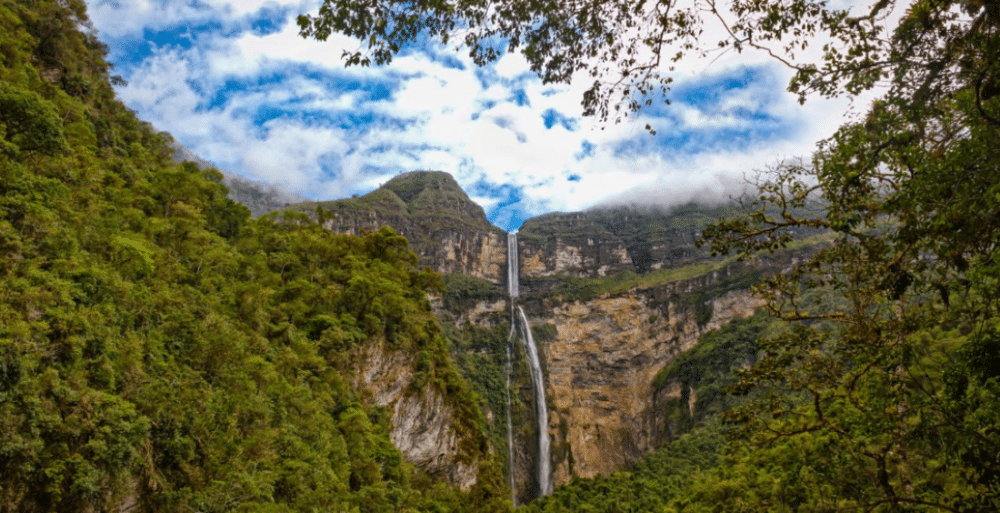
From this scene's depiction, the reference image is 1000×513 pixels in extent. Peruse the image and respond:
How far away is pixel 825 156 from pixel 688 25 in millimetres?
1858

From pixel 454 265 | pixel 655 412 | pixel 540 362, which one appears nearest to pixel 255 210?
pixel 454 265

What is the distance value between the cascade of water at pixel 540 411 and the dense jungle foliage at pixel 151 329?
42699 mm

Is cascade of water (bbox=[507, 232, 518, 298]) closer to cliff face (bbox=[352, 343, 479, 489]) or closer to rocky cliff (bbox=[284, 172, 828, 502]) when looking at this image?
rocky cliff (bbox=[284, 172, 828, 502])

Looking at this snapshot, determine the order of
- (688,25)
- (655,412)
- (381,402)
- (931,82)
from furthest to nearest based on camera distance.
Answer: (655,412), (381,402), (688,25), (931,82)

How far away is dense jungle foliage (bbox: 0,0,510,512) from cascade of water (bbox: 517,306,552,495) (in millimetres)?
42699

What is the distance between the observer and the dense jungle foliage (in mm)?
7402

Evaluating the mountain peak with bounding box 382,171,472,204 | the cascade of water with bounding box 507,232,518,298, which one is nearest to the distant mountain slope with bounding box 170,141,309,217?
the mountain peak with bounding box 382,171,472,204

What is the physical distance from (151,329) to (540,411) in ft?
195

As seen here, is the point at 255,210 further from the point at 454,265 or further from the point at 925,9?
the point at 925,9

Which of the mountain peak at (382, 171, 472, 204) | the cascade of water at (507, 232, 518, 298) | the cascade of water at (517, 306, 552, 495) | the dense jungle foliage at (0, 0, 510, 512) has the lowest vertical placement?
the cascade of water at (517, 306, 552, 495)

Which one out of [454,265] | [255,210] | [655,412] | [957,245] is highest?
[255,210]

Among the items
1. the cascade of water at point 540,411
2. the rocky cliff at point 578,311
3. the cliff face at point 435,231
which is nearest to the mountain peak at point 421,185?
the rocky cliff at point 578,311

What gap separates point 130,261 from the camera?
36.4 ft

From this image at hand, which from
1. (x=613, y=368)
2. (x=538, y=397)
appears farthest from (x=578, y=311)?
(x=538, y=397)
